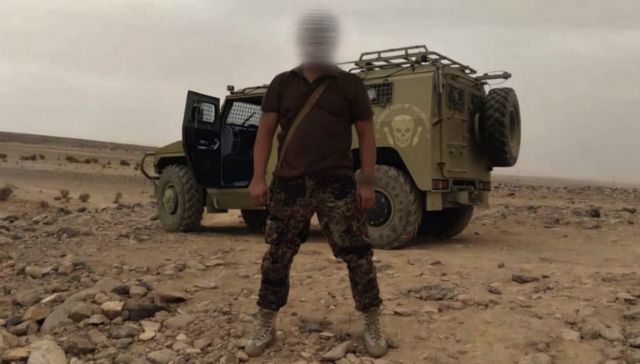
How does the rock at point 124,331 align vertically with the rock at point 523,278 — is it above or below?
below

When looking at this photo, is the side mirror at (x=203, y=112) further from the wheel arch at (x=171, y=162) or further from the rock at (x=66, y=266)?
the rock at (x=66, y=266)

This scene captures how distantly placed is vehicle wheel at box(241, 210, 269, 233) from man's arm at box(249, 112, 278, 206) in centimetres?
603

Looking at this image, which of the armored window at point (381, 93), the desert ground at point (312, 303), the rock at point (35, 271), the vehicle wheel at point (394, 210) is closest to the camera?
the desert ground at point (312, 303)

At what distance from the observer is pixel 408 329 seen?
13.3 ft

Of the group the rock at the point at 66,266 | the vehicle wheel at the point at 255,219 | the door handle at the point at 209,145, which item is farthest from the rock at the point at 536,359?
the vehicle wheel at the point at 255,219

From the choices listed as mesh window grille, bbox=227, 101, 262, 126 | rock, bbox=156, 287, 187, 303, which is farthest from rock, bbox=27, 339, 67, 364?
mesh window grille, bbox=227, 101, 262, 126

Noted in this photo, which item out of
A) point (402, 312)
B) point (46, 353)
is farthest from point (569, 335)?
point (46, 353)

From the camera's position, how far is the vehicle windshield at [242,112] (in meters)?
8.75

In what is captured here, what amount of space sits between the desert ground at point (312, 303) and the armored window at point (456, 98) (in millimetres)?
1717

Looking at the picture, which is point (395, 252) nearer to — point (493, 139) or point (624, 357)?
point (493, 139)

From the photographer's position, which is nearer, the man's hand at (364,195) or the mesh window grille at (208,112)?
the man's hand at (364,195)

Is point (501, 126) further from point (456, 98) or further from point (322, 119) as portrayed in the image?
point (322, 119)

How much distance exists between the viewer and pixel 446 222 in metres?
8.66

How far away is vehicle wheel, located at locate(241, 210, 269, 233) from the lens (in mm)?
Result: 9781
